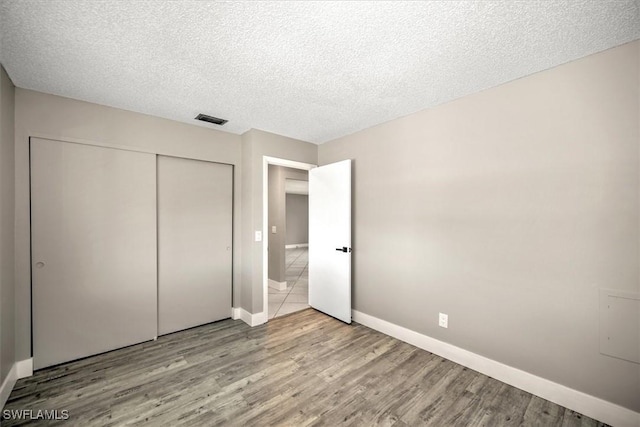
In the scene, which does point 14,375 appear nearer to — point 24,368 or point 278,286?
point 24,368

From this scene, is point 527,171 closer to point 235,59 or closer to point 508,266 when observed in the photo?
point 508,266

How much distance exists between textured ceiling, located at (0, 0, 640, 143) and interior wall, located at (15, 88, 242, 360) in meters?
0.16

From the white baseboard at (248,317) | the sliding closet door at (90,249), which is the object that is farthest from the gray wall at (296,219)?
the sliding closet door at (90,249)

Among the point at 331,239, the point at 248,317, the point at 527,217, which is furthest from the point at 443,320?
the point at 248,317

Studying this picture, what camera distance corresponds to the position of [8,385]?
1954mm

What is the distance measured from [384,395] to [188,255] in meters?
2.56

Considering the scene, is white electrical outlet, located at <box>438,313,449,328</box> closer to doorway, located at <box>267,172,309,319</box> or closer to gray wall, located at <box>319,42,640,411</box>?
gray wall, located at <box>319,42,640,411</box>

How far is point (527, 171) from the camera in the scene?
2051 millimetres

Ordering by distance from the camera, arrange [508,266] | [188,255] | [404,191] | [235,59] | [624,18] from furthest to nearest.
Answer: [188,255], [404,191], [508,266], [235,59], [624,18]

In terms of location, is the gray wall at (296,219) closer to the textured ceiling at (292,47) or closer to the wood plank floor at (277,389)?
the wood plank floor at (277,389)

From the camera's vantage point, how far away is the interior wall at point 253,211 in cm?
329

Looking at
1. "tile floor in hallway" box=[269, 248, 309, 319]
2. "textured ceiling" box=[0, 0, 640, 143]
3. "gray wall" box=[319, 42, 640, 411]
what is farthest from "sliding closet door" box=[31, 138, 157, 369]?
"gray wall" box=[319, 42, 640, 411]

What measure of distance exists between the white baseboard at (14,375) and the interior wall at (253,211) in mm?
1937

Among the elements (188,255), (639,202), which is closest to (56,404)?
(188,255)
